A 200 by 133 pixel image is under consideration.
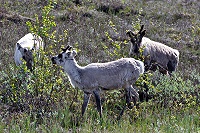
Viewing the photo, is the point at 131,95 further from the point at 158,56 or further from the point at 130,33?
the point at 158,56

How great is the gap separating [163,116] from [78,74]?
194 cm

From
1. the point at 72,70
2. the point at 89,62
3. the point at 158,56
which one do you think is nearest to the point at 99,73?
the point at 72,70

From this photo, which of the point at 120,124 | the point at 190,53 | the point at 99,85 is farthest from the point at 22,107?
the point at 190,53

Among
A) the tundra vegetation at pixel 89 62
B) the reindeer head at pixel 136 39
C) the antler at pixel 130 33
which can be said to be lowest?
the tundra vegetation at pixel 89 62

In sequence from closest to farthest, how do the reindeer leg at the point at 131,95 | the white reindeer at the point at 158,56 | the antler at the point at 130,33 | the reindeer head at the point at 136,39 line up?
the reindeer leg at the point at 131,95 < the antler at the point at 130,33 < the reindeer head at the point at 136,39 < the white reindeer at the point at 158,56

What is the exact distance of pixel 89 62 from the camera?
13828 mm

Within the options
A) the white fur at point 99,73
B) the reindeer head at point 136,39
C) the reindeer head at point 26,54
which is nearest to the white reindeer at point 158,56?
the reindeer head at point 136,39

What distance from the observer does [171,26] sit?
68.6 ft

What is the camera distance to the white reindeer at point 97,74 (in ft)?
30.1

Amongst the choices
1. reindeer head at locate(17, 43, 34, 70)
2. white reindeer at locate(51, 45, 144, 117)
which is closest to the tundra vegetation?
white reindeer at locate(51, 45, 144, 117)

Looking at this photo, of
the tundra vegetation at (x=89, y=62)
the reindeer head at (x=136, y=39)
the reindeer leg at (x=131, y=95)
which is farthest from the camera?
the reindeer head at (x=136, y=39)

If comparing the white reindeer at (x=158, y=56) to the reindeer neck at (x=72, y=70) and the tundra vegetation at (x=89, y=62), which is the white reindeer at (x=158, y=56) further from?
the reindeer neck at (x=72, y=70)

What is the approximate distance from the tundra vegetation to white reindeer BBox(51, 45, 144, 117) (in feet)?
0.97

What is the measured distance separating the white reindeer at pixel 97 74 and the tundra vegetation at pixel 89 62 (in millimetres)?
295
